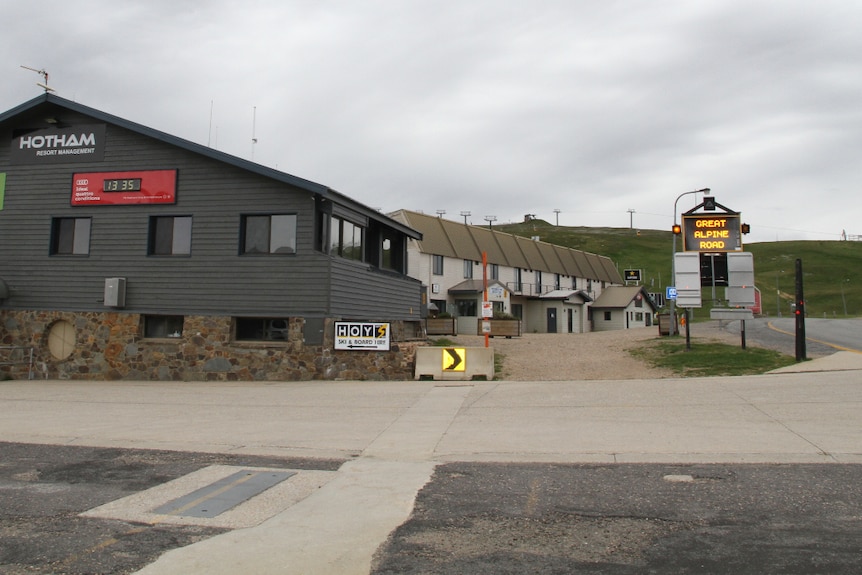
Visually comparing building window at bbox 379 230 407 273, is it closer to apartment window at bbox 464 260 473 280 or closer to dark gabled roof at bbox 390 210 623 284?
dark gabled roof at bbox 390 210 623 284

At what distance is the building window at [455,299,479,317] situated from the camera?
46750mm

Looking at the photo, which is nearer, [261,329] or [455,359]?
[455,359]

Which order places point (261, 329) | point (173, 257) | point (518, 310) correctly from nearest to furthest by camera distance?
point (261, 329), point (173, 257), point (518, 310)

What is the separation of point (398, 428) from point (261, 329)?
9.09 metres

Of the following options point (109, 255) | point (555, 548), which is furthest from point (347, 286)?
point (555, 548)

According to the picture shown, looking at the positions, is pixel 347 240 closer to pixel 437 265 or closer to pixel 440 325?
pixel 440 325

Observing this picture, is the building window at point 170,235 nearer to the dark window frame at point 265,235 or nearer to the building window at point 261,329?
the dark window frame at point 265,235

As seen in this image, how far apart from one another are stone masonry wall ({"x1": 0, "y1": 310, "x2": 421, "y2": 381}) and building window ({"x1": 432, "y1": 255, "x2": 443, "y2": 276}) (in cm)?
2792

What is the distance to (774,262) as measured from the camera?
14025 cm

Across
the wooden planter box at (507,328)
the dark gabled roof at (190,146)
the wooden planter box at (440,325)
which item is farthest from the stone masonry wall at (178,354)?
the wooden planter box at (440,325)

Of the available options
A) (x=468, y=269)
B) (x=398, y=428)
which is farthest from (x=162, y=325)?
(x=468, y=269)

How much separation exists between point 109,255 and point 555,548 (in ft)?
57.8

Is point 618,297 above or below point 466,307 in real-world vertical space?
above

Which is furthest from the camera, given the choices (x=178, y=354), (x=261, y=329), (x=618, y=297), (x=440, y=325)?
(x=618, y=297)
